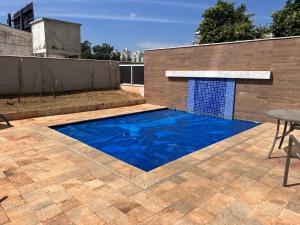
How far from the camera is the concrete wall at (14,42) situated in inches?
1105

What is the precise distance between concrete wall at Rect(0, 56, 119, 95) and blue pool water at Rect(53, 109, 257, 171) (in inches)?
217

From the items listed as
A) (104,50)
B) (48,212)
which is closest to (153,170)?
(48,212)

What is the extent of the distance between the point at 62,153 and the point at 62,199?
8.07 ft

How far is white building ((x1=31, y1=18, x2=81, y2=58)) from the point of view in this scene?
27.5 metres

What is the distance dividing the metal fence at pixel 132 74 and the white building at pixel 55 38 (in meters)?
14.9

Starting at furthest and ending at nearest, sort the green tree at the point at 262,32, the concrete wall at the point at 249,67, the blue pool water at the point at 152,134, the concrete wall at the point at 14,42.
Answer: the concrete wall at the point at 14,42 < the green tree at the point at 262,32 < the concrete wall at the point at 249,67 < the blue pool water at the point at 152,134

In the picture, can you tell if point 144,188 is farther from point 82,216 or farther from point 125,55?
point 125,55

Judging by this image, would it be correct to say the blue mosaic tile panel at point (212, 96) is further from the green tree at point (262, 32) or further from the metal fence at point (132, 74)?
the green tree at point (262, 32)

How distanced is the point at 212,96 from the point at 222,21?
18.5 m

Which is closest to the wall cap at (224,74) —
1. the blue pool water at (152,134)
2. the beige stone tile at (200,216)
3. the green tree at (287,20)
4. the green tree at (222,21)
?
the blue pool water at (152,134)

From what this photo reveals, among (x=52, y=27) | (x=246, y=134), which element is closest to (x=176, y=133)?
(x=246, y=134)

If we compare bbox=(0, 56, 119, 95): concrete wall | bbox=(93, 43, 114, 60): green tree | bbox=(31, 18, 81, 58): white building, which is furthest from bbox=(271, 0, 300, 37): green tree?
bbox=(93, 43, 114, 60): green tree

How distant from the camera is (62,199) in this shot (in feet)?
13.1

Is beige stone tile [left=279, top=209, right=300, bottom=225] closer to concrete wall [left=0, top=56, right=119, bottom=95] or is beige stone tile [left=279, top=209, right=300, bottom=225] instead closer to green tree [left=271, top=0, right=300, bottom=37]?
concrete wall [left=0, top=56, right=119, bottom=95]
